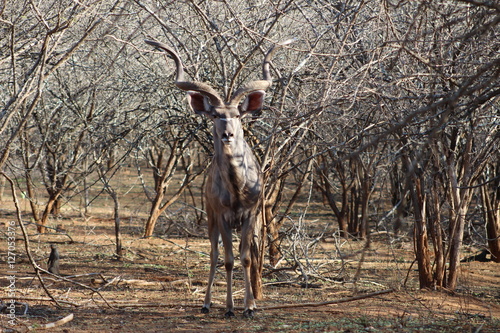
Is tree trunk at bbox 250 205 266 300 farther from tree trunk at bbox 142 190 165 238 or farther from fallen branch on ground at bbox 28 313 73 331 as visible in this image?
tree trunk at bbox 142 190 165 238

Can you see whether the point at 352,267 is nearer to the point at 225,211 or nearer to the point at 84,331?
the point at 225,211

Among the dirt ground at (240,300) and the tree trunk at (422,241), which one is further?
the tree trunk at (422,241)

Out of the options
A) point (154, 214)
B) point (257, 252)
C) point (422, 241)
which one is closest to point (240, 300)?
point (257, 252)

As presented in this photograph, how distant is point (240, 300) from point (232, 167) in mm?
1927

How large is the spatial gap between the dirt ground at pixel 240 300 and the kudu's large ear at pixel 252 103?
1.88 meters

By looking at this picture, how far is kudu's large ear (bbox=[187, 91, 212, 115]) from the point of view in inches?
255

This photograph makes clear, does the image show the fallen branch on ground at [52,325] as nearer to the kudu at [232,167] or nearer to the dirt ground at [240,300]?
the dirt ground at [240,300]

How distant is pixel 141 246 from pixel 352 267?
4616mm

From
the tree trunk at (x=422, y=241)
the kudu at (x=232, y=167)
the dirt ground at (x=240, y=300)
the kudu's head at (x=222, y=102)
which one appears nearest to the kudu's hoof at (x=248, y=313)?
the dirt ground at (x=240, y=300)

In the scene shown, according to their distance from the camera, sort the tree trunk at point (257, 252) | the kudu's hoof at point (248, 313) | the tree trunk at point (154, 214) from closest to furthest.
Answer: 1. the kudu's hoof at point (248, 313)
2. the tree trunk at point (257, 252)
3. the tree trunk at point (154, 214)

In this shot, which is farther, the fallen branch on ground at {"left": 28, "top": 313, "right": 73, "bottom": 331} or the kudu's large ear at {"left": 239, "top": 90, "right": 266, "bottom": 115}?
the kudu's large ear at {"left": 239, "top": 90, "right": 266, "bottom": 115}

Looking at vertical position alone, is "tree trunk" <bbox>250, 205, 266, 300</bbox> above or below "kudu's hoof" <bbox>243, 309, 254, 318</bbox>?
above

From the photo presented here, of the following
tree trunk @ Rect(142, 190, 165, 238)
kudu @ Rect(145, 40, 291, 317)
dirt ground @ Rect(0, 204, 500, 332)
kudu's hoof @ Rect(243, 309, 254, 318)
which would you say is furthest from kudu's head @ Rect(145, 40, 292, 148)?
tree trunk @ Rect(142, 190, 165, 238)

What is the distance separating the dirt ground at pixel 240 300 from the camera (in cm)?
561
